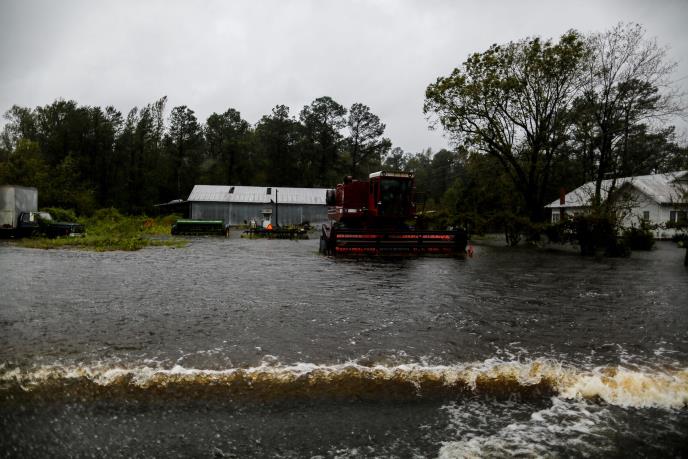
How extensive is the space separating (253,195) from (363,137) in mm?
31245

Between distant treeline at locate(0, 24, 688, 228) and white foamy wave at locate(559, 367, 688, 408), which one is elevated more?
distant treeline at locate(0, 24, 688, 228)

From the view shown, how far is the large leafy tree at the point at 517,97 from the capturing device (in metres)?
28.4

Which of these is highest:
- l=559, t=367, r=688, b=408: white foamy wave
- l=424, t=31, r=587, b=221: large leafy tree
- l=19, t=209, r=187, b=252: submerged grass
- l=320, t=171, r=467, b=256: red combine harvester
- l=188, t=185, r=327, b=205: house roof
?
l=424, t=31, r=587, b=221: large leafy tree

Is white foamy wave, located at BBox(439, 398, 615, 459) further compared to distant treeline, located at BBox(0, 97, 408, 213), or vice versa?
distant treeline, located at BBox(0, 97, 408, 213)

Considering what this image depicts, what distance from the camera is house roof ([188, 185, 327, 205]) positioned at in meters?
53.3

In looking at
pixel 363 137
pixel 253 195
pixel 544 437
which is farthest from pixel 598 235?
pixel 363 137

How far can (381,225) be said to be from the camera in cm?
2178

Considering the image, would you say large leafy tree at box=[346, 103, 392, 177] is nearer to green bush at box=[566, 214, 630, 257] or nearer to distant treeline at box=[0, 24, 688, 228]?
distant treeline at box=[0, 24, 688, 228]

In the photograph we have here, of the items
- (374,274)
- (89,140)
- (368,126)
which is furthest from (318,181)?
(374,274)

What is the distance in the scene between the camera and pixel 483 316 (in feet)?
26.6

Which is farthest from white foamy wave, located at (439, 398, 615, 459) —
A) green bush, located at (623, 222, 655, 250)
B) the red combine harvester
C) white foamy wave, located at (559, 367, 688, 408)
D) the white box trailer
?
the white box trailer

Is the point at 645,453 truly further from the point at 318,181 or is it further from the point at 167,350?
the point at 318,181

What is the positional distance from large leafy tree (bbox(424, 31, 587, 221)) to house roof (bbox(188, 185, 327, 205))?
2573 cm

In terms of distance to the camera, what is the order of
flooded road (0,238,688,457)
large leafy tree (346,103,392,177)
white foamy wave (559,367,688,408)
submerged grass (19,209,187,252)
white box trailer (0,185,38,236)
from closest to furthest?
flooded road (0,238,688,457) → white foamy wave (559,367,688,408) → submerged grass (19,209,187,252) → white box trailer (0,185,38,236) → large leafy tree (346,103,392,177)
